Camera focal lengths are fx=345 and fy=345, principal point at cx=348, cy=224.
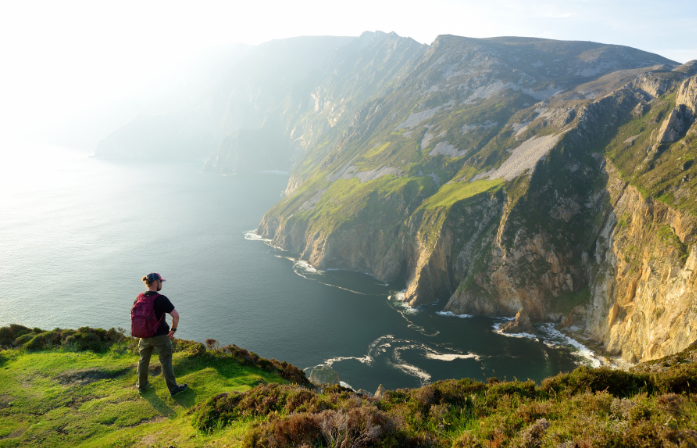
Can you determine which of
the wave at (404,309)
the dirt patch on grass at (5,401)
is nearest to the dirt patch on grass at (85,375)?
the dirt patch on grass at (5,401)

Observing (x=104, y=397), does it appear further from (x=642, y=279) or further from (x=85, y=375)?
(x=642, y=279)

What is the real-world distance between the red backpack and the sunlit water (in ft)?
146

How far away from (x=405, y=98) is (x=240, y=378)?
176010 millimetres

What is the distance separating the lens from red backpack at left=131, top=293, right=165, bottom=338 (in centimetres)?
1256

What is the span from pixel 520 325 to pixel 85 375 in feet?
220

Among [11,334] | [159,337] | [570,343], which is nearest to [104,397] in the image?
[159,337]

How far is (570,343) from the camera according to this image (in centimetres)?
5922

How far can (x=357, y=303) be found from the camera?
8094cm

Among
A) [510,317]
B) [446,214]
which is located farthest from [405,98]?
[510,317]

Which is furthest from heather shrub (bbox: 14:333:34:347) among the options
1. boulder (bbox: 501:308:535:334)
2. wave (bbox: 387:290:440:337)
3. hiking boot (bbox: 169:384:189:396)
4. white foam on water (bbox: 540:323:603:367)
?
boulder (bbox: 501:308:535:334)

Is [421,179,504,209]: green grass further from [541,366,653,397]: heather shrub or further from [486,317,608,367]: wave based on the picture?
[541,366,653,397]: heather shrub

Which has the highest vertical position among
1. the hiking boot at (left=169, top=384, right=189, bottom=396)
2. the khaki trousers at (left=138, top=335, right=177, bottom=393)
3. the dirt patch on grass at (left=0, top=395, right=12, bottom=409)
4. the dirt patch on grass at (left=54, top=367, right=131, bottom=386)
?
the khaki trousers at (left=138, top=335, right=177, bottom=393)

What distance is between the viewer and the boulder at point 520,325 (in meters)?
64.2

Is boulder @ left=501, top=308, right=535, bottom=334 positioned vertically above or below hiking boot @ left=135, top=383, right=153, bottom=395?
below
